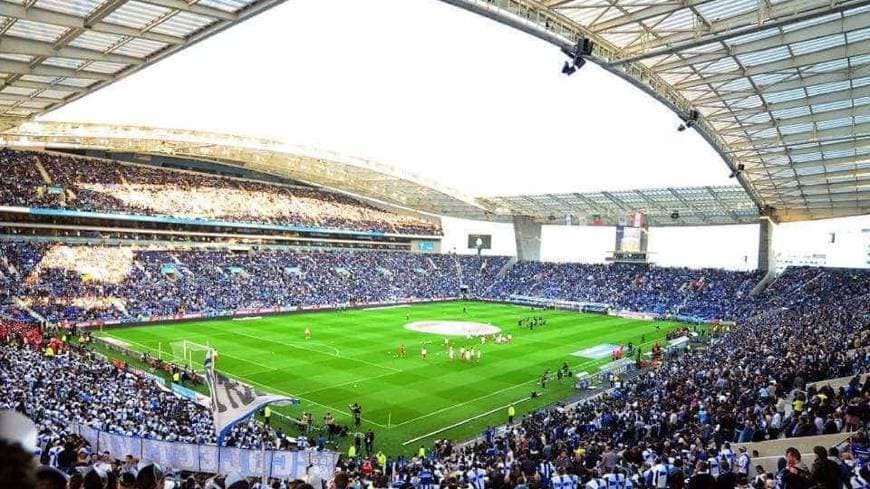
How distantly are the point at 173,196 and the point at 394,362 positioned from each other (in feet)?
123

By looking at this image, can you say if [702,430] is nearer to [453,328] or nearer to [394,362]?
[394,362]

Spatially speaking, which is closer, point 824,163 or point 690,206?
point 824,163

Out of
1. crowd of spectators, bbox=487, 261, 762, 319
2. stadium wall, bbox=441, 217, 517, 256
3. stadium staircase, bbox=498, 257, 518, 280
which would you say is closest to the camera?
crowd of spectators, bbox=487, 261, 762, 319

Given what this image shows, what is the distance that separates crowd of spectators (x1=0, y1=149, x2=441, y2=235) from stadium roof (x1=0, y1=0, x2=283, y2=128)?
29285 millimetres

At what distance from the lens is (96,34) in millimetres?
20047

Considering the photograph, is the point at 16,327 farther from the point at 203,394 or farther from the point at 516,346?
the point at 516,346

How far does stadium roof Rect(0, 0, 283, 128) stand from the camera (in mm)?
17859

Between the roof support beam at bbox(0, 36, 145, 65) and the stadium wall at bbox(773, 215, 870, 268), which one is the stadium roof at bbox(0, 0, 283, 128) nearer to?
the roof support beam at bbox(0, 36, 145, 65)

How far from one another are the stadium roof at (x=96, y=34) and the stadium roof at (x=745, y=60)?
28.3 ft

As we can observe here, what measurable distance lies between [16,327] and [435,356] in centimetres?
2387

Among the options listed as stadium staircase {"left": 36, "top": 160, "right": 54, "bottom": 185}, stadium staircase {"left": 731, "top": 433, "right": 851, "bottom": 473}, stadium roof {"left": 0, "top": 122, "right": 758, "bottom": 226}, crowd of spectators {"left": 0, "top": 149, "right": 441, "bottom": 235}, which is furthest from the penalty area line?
stadium staircase {"left": 36, "top": 160, "right": 54, "bottom": 185}

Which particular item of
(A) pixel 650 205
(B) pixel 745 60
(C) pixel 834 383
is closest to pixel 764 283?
(A) pixel 650 205

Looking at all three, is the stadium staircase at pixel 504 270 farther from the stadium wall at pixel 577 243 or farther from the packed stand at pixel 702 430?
the packed stand at pixel 702 430

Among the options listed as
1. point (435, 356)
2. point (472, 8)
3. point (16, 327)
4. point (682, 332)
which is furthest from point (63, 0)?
point (682, 332)
